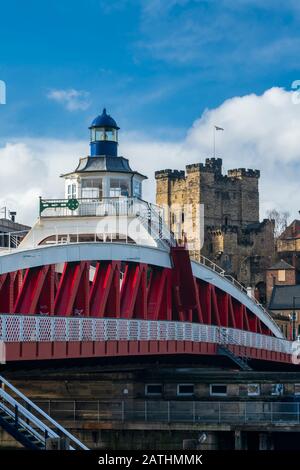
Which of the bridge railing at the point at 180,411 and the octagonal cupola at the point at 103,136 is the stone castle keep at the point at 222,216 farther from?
the bridge railing at the point at 180,411

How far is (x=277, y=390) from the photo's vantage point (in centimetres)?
5650

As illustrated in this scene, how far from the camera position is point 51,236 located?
184 feet

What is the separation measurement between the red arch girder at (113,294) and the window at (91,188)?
15.5ft

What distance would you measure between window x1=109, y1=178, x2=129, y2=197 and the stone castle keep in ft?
319

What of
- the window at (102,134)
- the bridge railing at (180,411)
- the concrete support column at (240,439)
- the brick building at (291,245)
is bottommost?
the concrete support column at (240,439)

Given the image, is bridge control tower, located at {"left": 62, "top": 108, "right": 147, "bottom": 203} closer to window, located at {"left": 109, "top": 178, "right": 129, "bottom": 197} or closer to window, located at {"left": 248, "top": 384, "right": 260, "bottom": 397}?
window, located at {"left": 109, "top": 178, "right": 129, "bottom": 197}

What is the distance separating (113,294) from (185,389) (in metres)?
10.5

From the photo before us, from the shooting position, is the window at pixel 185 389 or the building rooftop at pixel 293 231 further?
the building rooftop at pixel 293 231

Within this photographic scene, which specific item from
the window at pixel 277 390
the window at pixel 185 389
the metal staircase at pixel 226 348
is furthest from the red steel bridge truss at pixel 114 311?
the window at pixel 277 390

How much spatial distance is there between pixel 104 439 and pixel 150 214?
452 inches

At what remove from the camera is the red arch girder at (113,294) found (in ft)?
134

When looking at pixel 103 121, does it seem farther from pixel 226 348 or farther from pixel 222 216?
pixel 222 216

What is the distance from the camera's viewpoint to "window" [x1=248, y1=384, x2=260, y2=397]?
180 feet
